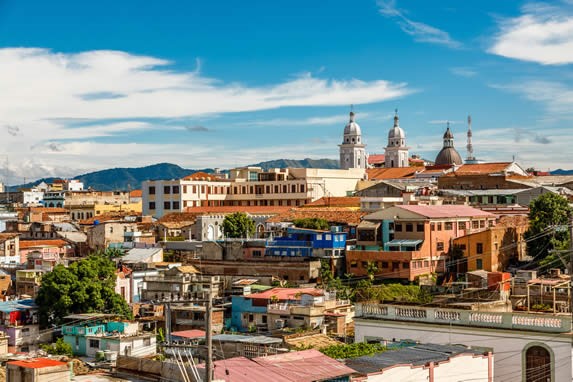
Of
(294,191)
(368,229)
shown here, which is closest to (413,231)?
(368,229)

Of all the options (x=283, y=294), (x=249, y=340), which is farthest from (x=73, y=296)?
(x=249, y=340)

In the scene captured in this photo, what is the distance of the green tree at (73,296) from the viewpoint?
32250 mm

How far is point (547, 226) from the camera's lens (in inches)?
1617

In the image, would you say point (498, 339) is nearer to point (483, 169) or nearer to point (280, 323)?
point (280, 323)

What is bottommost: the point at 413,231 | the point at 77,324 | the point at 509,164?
the point at 77,324

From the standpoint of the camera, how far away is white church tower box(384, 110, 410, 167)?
109 metres

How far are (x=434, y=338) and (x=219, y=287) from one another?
895 inches

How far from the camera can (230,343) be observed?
21.7m

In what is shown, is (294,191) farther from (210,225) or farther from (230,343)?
(230,343)

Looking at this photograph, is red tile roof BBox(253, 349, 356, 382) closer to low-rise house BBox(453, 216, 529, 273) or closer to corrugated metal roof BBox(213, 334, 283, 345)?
corrugated metal roof BBox(213, 334, 283, 345)

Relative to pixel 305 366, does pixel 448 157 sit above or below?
above

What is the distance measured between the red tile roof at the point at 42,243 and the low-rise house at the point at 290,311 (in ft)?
77.3

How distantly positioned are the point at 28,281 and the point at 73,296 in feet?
27.2

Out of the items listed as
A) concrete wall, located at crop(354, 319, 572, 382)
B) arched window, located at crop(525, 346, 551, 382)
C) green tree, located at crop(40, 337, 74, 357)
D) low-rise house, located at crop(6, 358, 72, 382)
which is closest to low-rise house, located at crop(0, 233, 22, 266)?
green tree, located at crop(40, 337, 74, 357)
